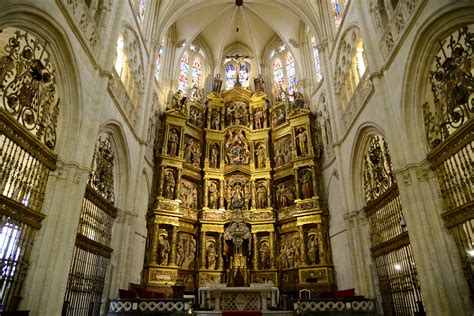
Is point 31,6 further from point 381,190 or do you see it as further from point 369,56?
point 381,190

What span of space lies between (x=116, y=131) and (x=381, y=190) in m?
10.9

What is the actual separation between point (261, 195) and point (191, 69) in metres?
11.2

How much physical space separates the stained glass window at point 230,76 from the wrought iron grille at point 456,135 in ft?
59.3

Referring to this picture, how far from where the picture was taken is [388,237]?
12234 millimetres

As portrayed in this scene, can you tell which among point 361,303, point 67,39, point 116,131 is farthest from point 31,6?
point 361,303

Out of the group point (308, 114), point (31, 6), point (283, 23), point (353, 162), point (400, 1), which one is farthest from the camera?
point (283, 23)

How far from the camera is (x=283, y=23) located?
24.6 meters

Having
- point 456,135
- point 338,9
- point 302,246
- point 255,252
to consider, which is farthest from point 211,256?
point 338,9

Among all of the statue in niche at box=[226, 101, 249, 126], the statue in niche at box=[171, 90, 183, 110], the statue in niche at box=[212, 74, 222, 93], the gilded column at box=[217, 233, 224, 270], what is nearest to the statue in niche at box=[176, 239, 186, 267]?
the gilded column at box=[217, 233, 224, 270]

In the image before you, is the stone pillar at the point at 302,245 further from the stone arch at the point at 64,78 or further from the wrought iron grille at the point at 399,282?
the stone arch at the point at 64,78

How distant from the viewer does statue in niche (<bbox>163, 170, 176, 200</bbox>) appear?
1883cm

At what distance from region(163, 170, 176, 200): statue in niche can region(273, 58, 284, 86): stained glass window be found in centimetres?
1110

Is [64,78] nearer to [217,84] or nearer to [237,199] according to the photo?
[237,199]

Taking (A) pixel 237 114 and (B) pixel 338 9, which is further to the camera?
(A) pixel 237 114
